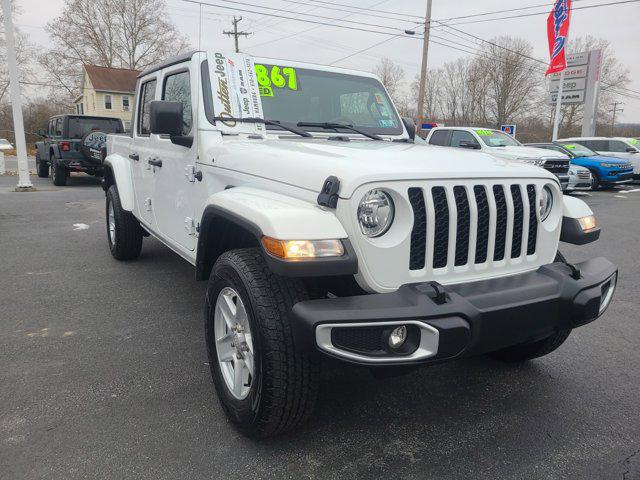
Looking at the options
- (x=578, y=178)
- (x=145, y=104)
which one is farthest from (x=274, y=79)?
(x=578, y=178)

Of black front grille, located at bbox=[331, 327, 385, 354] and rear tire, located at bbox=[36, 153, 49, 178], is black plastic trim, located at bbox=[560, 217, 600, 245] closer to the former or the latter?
black front grille, located at bbox=[331, 327, 385, 354]

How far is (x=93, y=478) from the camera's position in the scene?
6.81ft

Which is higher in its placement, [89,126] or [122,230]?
[89,126]

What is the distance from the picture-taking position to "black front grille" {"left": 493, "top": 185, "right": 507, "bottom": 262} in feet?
7.67

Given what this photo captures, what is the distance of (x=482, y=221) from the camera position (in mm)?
2285

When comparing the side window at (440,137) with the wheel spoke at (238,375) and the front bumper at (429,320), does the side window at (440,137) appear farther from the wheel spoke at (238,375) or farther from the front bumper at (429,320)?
the wheel spoke at (238,375)

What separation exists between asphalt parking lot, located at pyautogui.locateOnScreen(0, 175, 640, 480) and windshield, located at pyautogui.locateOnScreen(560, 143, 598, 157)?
1328 centimetres

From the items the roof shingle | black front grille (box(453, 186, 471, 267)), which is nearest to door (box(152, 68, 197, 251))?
black front grille (box(453, 186, 471, 267))

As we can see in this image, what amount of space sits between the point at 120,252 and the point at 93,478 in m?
3.75

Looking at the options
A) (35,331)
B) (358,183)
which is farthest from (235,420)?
(35,331)

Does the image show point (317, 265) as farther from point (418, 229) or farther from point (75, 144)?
point (75, 144)

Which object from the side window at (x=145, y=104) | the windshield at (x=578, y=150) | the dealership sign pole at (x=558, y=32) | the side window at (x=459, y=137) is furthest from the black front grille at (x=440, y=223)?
the dealership sign pole at (x=558, y=32)

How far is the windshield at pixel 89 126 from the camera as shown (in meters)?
13.7

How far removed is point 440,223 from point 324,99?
1861 mm
